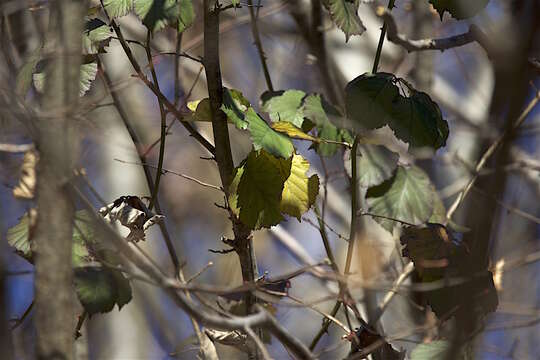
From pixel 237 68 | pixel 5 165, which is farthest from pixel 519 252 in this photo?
pixel 237 68

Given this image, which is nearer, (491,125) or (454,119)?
(491,125)

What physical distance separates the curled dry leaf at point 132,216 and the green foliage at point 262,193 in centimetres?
13

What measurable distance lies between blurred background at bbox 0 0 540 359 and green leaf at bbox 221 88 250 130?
364mm

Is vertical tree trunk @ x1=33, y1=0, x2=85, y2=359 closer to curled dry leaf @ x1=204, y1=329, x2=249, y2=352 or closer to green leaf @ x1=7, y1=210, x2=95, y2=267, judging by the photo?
green leaf @ x1=7, y1=210, x2=95, y2=267

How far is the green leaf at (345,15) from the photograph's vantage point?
107 cm

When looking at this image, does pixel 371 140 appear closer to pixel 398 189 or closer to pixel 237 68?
pixel 398 189

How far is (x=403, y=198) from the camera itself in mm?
1187

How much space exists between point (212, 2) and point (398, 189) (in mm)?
465

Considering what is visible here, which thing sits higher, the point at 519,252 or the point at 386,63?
the point at 386,63

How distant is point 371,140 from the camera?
3.72ft

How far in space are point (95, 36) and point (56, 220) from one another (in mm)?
431

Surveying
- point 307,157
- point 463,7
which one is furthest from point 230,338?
point 307,157

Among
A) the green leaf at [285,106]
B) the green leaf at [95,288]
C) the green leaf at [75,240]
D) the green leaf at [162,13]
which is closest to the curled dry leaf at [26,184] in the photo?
the green leaf at [75,240]

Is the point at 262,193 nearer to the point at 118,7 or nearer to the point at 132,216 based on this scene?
the point at 132,216
